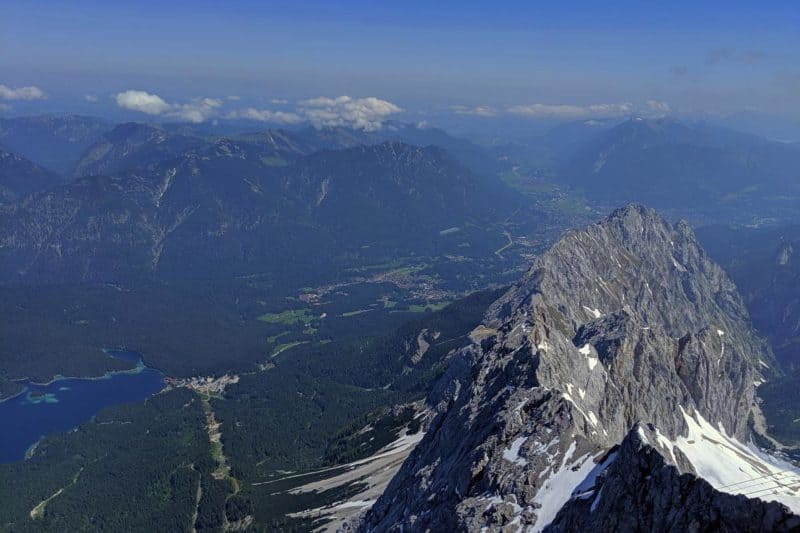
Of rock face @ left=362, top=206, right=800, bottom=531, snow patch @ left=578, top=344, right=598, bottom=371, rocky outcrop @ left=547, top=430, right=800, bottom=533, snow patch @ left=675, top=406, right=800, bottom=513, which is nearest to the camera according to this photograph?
rocky outcrop @ left=547, top=430, right=800, bottom=533

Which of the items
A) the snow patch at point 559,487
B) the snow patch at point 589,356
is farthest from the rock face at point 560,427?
the snow patch at point 589,356

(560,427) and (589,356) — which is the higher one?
(560,427)

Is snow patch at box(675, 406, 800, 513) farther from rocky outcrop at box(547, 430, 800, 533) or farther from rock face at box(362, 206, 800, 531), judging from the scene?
rocky outcrop at box(547, 430, 800, 533)

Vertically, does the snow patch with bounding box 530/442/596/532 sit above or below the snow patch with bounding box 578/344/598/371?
above

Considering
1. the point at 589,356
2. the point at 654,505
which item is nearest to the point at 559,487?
the point at 654,505

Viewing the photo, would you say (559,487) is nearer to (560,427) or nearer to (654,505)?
(560,427)

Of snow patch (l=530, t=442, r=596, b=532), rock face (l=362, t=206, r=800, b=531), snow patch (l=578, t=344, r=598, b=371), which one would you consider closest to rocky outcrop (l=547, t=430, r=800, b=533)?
rock face (l=362, t=206, r=800, b=531)

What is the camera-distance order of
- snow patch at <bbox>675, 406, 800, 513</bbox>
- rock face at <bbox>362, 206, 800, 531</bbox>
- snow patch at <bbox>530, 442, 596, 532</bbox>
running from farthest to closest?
snow patch at <bbox>675, 406, 800, 513</bbox> → rock face at <bbox>362, 206, 800, 531</bbox> → snow patch at <bbox>530, 442, 596, 532</bbox>

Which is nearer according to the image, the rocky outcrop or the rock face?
the rocky outcrop

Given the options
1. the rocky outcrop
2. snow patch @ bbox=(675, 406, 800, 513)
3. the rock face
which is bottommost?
snow patch @ bbox=(675, 406, 800, 513)

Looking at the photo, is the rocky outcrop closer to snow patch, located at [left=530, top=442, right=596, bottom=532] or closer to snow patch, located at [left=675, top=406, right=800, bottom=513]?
snow patch, located at [left=530, top=442, right=596, bottom=532]

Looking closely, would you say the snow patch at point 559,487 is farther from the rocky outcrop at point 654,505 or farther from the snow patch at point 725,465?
the snow patch at point 725,465
